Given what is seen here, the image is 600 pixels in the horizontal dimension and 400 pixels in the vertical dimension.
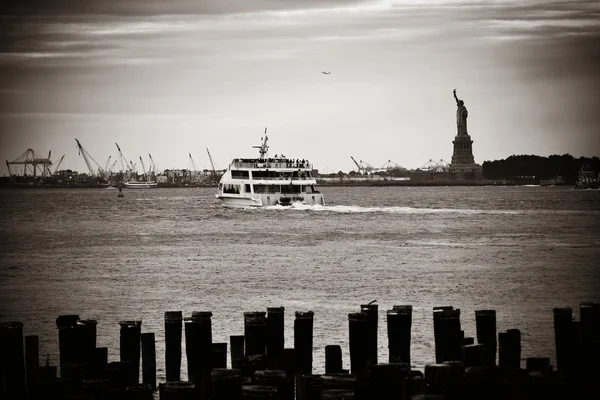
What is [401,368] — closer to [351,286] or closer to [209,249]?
[351,286]

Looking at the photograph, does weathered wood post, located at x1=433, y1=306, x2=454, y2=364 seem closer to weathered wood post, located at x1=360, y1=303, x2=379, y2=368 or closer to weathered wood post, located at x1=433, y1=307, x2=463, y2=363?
weathered wood post, located at x1=433, y1=307, x2=463, y2=363

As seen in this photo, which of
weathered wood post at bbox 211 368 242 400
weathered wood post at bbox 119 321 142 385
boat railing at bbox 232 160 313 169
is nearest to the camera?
weathered wood post at bbox 211 368 242 400

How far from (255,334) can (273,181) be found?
304ft

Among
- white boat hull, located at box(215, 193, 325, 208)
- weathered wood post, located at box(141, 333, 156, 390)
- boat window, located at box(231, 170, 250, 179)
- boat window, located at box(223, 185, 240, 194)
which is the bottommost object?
weathered wood post, located at box(141, 333, 156, 390)

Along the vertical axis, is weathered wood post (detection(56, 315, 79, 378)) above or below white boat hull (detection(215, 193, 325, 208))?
below

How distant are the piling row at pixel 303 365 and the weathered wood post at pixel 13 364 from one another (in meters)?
0.02

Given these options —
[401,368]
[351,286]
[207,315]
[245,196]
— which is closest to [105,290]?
[351,286]

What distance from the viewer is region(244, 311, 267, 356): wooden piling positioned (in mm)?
16531

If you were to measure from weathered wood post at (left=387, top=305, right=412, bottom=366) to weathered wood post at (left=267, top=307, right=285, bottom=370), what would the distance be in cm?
183

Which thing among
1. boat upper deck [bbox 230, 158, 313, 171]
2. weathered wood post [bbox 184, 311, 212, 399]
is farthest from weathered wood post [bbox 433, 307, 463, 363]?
boat upper deck [bbox 230, 158, 313, 171]

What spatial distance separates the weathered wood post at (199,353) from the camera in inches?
614

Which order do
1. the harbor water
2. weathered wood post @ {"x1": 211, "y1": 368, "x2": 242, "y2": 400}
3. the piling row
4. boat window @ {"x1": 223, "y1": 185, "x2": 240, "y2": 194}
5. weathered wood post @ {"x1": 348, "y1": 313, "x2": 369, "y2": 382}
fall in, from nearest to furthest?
weathered wood post @ {"x1": 211, "y1": 368, "x2": 242, "y2": 400} < the piling row < weathered wood post @ {"x1": 348, "y1": 313, "x2": 369, "y2": 382} < the harbor water < boat window @ {"x1": 223, "y1": 185, "x2": 240, "y2": 194}

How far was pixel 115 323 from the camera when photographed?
28828 millimetres

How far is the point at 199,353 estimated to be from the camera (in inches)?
624
